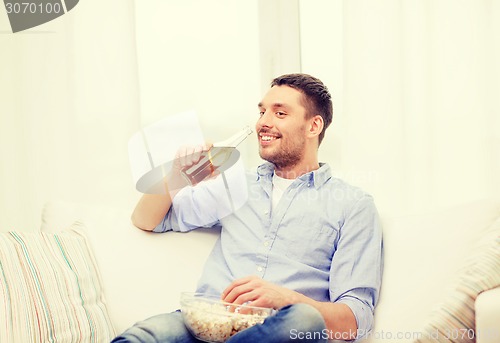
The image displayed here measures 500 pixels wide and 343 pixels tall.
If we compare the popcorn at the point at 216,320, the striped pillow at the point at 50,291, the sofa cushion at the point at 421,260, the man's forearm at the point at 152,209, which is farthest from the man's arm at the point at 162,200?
the sofa cushion at the point at 421,260

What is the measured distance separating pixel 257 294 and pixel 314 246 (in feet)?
1.01

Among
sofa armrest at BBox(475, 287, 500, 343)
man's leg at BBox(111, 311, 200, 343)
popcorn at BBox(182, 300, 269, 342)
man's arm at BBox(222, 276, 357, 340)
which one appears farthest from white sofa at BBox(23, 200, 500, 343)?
popcorn at BBox(182, 300, 269, 342)

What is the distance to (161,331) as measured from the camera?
1495mm

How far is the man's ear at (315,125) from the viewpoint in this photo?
2.00 m

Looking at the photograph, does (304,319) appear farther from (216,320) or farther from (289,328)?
(216,320)

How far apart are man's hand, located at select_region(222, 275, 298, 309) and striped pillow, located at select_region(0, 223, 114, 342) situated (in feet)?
1.33

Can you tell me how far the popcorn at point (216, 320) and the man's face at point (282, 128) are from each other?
2.02 ft

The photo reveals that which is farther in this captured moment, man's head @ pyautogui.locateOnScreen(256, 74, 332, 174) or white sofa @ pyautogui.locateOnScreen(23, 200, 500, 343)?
man's head @ pyautogui.locateOnScreen(256, 74, 332, 174)

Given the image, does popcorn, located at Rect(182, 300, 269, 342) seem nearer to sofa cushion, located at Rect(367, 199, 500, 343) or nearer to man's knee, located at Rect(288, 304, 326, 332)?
man's knee, located at Rect(288, 304, 326, 332)

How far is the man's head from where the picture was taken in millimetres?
1920

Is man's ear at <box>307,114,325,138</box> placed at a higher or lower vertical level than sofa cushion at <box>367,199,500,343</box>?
higher

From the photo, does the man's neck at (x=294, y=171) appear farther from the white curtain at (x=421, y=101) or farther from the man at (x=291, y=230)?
the white curtain at (x=421, y=101)

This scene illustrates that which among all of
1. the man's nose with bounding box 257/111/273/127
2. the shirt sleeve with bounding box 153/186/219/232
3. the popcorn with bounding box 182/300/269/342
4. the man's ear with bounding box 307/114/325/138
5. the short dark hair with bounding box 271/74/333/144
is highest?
the short dark hair with bounding box 271/74/333/144

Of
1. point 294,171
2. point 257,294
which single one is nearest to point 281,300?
point 257,294
